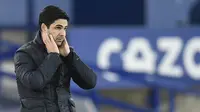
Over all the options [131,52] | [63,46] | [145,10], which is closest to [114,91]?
[131,52]

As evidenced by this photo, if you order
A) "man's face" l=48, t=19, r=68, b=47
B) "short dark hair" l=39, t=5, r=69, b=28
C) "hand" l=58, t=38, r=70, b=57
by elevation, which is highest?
"short dark hair" l=39, t=5, r=69, b=28

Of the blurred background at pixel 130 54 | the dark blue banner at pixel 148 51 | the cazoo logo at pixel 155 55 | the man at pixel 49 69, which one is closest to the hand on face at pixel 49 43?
the man at pixel 49 69

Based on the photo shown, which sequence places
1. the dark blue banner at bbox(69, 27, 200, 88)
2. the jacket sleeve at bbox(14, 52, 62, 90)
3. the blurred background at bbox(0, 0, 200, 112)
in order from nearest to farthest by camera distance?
the jacket sleeve at bbox(14, 52, 62, 90)
the blurred background at bbox(0, 0, 200, 112)
the dark blue banner at bbox(69, 27, 200, 88)

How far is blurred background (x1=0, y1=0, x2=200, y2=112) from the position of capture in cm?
491

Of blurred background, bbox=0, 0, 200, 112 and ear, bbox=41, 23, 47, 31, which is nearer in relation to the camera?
ear, bbox=41, 23, 47, 31

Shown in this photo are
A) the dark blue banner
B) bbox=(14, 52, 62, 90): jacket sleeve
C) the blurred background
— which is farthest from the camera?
the dark blue banner

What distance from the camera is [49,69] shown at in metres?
1.60

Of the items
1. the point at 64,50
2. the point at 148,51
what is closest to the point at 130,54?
the point at 148,51

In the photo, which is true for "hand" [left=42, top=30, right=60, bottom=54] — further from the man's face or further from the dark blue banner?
the dark blue banner

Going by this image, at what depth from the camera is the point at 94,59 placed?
5.12 meters

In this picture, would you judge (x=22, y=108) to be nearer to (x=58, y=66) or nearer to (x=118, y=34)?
(x=58, y=66)

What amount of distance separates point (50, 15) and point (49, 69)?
0.57 feet

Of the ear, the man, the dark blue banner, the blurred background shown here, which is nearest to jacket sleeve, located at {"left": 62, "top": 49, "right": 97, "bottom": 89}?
the man

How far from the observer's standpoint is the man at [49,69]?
5.27ft
